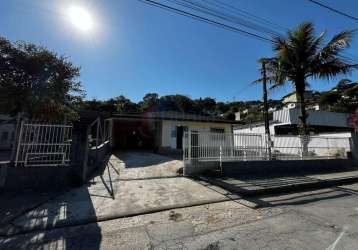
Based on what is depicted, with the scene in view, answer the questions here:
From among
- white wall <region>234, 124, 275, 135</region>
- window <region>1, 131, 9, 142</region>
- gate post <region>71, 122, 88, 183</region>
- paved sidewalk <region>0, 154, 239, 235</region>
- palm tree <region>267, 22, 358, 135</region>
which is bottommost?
paved sidewalk <region>0, 154, 239, 235</region>

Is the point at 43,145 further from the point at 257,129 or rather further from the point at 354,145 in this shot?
the point at 257,129

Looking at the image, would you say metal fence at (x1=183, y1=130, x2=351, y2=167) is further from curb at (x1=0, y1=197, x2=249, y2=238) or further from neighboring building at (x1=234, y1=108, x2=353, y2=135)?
neighboring building at (x1=234, y1=108, x2=353, y2=135)

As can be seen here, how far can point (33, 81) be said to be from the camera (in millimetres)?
6746

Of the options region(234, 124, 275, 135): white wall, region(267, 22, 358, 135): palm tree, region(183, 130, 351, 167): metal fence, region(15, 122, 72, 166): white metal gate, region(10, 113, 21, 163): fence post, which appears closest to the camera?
region(10, 113, 21, 163): fence post

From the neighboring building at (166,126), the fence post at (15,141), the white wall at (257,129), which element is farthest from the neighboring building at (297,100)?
the fence post at (15,141)

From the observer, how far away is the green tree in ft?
21.2

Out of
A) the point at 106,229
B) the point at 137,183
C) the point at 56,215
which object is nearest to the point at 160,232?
the point at 106,229

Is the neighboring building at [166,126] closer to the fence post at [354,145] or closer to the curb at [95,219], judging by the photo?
the fence post at [354,145]

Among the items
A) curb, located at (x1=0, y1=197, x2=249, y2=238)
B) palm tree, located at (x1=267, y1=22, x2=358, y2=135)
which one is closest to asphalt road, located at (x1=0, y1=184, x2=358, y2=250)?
curb, located at (x1=0, y1=197, x2=249, y2=238)

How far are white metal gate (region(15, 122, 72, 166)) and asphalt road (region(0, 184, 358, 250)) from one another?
2.95m

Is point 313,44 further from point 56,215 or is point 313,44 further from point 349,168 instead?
point 56,215

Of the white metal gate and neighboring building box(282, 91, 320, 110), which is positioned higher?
neighboring building box(282, 91, 320, 110)

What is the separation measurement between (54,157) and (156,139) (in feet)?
34.5

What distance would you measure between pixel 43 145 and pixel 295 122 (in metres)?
21.5
